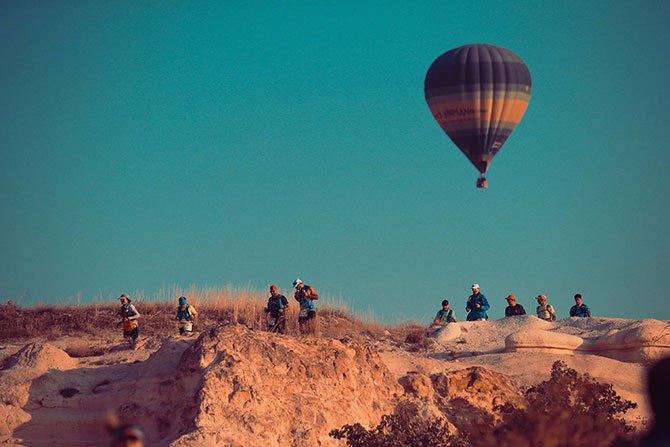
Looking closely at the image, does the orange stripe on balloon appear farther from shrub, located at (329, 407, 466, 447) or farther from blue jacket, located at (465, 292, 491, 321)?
shrub, located at (329, 407, 466, 447)

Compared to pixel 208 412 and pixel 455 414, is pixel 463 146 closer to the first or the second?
pixel 455 414

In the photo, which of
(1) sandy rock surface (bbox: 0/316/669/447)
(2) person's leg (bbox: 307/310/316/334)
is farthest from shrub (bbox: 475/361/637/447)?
(2) person's leg (bbox: 307/310/316/334)

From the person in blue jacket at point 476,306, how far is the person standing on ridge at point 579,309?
2.33 m

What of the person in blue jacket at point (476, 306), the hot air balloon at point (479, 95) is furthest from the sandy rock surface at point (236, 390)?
the hot air balloon at point (479, 95)

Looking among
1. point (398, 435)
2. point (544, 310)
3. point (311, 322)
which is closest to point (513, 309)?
point (544, 310)

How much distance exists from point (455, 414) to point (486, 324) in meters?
9.21

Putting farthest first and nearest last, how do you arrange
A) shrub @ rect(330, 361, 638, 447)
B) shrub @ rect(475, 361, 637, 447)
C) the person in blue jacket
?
the person in blue jacket
shrub @ rect(330, 361, 638, 447)
shrub @ rect(475, 361, 637, 447)

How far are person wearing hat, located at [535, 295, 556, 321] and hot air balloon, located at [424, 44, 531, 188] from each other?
9.57 m

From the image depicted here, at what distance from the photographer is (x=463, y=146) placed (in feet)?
123

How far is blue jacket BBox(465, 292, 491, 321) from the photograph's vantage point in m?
27.6

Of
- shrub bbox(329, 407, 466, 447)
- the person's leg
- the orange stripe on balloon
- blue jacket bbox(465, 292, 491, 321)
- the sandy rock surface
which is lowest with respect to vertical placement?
shrub bbox(329, 407, 466, 447)

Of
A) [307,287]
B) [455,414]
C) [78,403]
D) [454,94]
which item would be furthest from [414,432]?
[454,94]

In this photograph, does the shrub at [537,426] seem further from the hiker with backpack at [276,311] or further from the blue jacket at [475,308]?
the blue jacket at [475,308]

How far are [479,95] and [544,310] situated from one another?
10.3 meters
